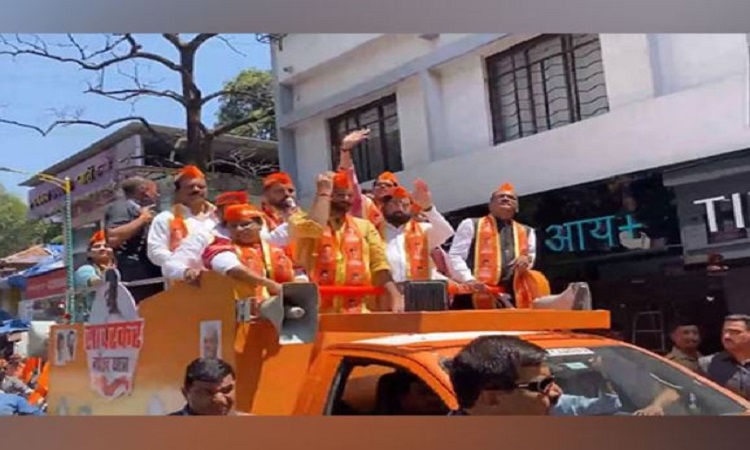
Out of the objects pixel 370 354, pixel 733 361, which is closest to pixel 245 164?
pixel 370 354

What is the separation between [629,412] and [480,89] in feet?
3.27

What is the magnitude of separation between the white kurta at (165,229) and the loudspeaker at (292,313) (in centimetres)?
27

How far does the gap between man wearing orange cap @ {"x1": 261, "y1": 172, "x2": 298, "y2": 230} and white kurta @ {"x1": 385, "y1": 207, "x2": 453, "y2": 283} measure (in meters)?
0.29

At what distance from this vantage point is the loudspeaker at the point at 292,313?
2.46 metres

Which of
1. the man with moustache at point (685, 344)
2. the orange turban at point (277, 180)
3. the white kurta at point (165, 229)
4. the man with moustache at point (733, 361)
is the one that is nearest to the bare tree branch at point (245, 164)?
the orange turban at point (277, 180)

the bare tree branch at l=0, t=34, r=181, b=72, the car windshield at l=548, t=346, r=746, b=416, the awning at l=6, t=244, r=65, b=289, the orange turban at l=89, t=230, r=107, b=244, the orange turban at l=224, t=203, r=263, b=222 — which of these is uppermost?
the bare tree branch at l=0, t=34, r=181, b=72

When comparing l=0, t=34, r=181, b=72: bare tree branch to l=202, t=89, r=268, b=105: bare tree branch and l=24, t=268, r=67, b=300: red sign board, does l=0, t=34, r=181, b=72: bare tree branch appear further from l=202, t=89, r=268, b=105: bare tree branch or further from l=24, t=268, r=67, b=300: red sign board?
l=24, t=268, r=67, b=300: red sign board

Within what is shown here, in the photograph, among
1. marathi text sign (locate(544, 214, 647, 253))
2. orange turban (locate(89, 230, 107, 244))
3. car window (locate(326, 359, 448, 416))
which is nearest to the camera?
car window (locate(326, 359, 448, 416))

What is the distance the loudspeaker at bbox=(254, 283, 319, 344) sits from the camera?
246 centimetres

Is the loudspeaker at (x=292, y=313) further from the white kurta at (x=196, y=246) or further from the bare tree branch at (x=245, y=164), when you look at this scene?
the bare tree branch at (x=245, y=164)

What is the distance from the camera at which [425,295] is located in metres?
2.50

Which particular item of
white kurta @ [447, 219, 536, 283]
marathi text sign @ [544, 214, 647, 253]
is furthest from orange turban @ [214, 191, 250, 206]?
marathi text sign @ [544, 214, 647, 253]
